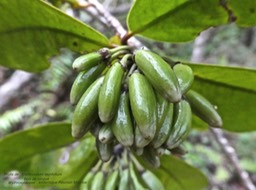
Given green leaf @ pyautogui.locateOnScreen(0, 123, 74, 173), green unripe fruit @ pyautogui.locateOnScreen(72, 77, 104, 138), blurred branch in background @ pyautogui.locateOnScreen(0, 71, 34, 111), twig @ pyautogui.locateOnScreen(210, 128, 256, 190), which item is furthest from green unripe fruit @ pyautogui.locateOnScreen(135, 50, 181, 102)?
blurred branch in background @ pyautogui.locateOnScreen(0, 71, 34, 111)

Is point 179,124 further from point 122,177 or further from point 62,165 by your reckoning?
point 62,165

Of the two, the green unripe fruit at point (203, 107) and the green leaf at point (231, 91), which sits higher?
the green unripe fruit at point (203, 107)

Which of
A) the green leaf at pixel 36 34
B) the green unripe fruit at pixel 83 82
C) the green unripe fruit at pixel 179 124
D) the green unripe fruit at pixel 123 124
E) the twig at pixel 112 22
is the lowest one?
the green unripe fruit at pixel 179 124

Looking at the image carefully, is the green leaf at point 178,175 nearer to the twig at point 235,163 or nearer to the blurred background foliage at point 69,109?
the twig at point 235,163

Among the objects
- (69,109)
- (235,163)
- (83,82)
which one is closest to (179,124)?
(83,82)

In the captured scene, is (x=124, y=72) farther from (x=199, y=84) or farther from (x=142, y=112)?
(x=199, y=84)

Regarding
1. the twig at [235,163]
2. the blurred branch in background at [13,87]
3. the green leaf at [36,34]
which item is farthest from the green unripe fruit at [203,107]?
the blurred branch in background at [13,87]

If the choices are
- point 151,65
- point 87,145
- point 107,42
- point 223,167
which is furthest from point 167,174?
point 223,167
